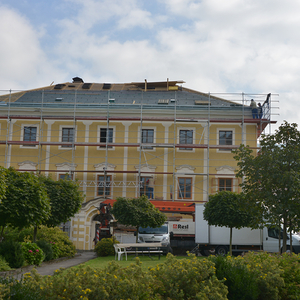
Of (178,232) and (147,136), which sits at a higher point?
(147,136)

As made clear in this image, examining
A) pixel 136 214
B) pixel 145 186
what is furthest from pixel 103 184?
pixel 136 214

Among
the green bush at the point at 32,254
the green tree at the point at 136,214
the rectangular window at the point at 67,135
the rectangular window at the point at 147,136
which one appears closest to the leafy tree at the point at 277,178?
the green tree at the point at 136,214

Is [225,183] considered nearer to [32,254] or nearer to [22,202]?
[32,254]

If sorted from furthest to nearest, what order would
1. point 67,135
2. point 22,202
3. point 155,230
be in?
1. point 67,135
2. point 155,230
3. point 22,202

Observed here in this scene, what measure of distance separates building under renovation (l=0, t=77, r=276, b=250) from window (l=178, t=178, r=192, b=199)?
0.08 metres

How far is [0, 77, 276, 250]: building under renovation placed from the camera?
3195cm

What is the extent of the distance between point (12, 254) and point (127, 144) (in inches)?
742

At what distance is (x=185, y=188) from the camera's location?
32031 mm

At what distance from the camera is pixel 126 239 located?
83.6ft

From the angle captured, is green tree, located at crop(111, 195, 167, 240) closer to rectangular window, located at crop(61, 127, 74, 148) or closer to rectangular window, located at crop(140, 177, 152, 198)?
rectangular window, located at crop(140, 177, 152, 198)

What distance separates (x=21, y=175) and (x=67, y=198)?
16.5 ft

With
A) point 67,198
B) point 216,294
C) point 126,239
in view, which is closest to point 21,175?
point 67,198

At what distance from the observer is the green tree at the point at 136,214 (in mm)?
22297

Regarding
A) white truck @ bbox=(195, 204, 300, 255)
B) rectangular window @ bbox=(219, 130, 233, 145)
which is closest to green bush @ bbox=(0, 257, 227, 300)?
white truck @ bbox=(195, 204, 300, 255)
